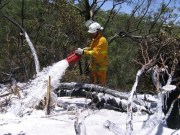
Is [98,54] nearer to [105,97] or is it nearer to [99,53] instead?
[99,53]

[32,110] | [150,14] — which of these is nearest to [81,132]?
[32,110]

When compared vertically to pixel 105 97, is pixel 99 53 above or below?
above

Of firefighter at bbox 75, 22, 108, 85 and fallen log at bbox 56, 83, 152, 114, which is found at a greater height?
firefighter at bbox 75, 22, 108, 85

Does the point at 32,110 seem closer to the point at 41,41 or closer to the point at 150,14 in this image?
the point at 41,41

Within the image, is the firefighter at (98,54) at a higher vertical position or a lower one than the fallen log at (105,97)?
higher

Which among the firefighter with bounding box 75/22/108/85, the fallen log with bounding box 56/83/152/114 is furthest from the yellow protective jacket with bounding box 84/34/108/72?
the fallen log with bounding box 56/83/152/114

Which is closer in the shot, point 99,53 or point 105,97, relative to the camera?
point 105,97

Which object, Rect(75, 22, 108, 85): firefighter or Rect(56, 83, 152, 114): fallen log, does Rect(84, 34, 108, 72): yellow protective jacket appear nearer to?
Rect(75, 22, 108, 85): firefighter

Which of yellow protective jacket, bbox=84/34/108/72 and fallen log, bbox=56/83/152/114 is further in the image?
yellow protective jacket, bbox=84/34/108/72

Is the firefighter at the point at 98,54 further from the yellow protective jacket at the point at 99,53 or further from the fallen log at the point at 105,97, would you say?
the fallen log at the point at 105,97

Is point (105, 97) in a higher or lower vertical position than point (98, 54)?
lower

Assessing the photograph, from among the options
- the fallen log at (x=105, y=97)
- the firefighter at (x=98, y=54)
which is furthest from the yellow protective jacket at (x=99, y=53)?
the fallen log at (x=105, y=97)

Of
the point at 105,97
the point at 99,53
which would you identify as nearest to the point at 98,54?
the point at 99,53

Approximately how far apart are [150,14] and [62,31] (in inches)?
300
